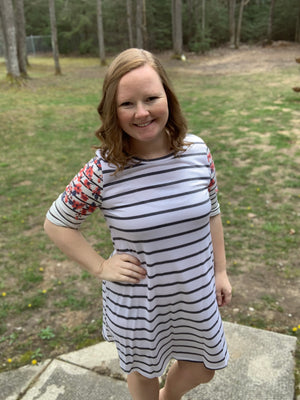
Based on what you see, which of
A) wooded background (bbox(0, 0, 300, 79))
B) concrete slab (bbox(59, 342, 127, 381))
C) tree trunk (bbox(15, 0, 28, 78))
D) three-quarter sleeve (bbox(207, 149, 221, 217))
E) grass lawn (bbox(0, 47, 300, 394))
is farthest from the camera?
wooded background (bbox(0, 0, 300, 79))

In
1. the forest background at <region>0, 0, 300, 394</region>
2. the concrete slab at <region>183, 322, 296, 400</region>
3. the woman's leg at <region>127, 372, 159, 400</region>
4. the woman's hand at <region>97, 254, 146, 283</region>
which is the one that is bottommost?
the forest background at <region>0, 0, 300, 394</region>

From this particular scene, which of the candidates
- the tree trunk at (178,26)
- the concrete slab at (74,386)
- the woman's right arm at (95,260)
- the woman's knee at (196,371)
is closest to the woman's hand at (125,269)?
the woman's right arm at (95,260)

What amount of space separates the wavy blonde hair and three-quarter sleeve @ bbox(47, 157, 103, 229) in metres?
0.08

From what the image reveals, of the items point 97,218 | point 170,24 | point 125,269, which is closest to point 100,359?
point 125,269

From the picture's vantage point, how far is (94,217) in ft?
15.3

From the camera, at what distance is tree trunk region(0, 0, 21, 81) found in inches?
478

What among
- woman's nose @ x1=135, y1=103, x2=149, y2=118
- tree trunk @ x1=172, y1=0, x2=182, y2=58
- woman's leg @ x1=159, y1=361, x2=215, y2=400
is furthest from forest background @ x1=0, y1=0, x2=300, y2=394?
tree trunk @ x1=172, y1=0, x2=182, y2=58

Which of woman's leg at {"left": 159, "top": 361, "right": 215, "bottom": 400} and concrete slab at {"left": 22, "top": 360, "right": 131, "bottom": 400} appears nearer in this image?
woman's leg at {"left": 159, "top": 361, "right": 215, "bottom": 400}

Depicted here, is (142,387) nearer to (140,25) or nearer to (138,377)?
(138,377)

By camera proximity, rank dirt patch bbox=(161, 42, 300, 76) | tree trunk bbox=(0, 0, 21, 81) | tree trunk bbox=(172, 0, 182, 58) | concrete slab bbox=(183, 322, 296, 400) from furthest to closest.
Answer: tree trunk bbox=(172, 0, 182, 58), dirt patch bbox=(161, 42, 300, 76), tree trunk bbox=(0, 0, 21, 81), concrete slab bbox=(183, 322, 296, 400)

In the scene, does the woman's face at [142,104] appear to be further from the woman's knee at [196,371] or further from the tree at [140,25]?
the tree at [140,25]

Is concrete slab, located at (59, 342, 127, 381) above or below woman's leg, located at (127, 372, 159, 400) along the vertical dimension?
below

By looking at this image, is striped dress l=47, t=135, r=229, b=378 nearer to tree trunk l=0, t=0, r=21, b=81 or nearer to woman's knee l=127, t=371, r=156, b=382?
woman's knee l=127, t=371, r=156, b=382

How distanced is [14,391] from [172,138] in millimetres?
1842
